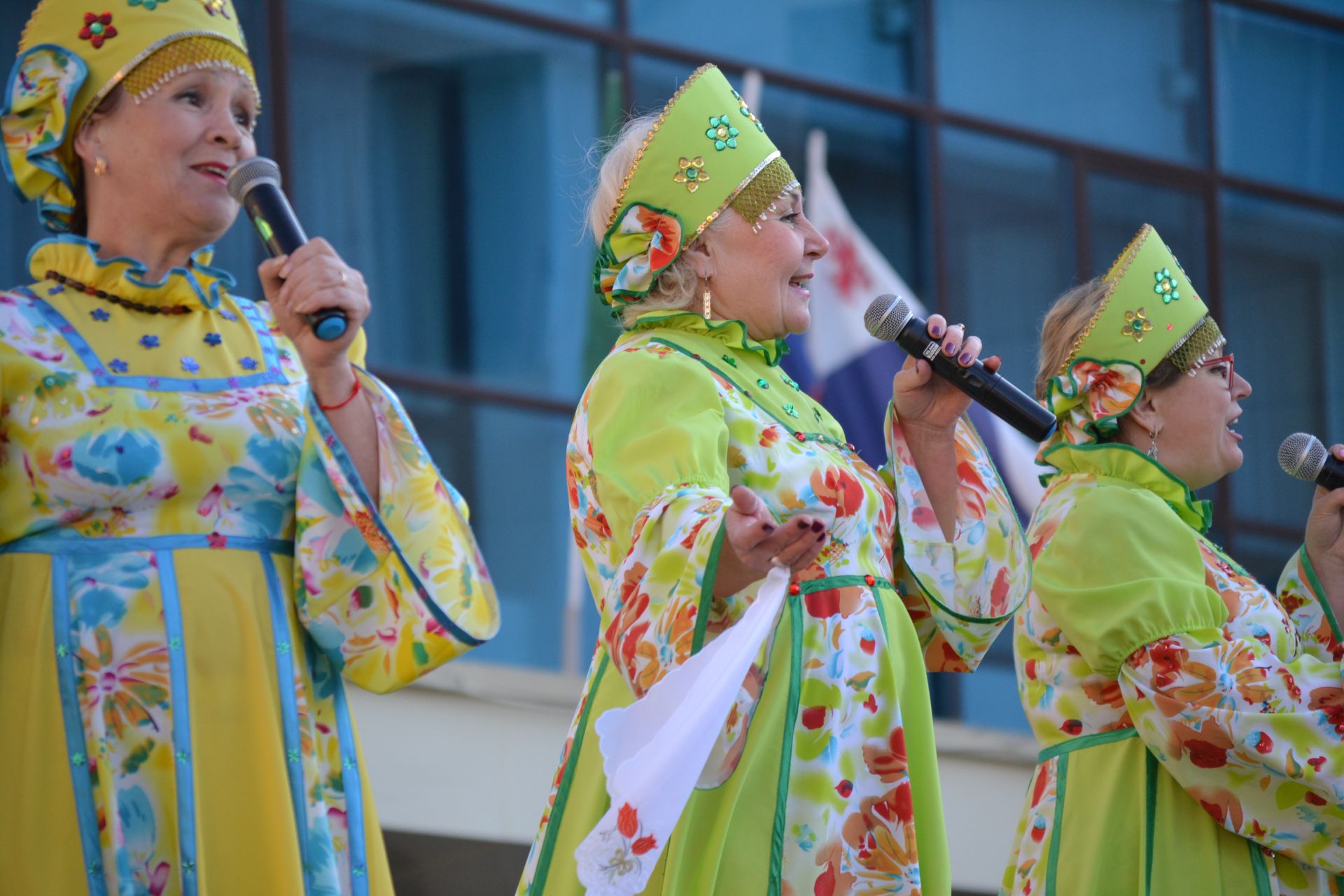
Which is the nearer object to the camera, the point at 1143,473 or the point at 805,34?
the point at 1143,473

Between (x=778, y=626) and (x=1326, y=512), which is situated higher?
(x=1326, y=512)

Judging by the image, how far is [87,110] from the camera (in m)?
3.09

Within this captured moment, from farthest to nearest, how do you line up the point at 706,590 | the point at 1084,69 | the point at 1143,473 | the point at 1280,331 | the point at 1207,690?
1. the point at 1280,331
2. the point at 1084,69
3. the point at 1143,473
4. the point at 1207,690
5. the point at 706,590

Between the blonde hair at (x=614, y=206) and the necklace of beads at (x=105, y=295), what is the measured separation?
0.73 metres

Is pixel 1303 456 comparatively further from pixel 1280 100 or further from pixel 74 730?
pixel 1280 100

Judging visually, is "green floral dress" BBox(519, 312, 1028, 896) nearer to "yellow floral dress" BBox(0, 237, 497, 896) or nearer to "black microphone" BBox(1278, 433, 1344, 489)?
"yellow floral dress" BBox(0, 237, 497, 896)

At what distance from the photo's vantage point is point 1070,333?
12.9 ft

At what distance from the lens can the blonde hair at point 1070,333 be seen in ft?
12.6

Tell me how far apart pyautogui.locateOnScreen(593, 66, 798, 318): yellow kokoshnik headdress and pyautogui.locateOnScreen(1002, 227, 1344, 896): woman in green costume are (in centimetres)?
105

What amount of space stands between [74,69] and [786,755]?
161 centimetres

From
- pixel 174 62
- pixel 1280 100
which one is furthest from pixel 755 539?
pixel 1280 100

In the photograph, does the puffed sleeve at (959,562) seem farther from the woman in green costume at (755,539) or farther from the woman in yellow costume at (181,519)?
the woman in yellow costume at (181,519)

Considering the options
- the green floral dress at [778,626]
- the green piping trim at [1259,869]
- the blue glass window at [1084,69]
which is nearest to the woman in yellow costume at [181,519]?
the green floral dress at [778,626]

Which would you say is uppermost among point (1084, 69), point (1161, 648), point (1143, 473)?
point (1084, 69)
